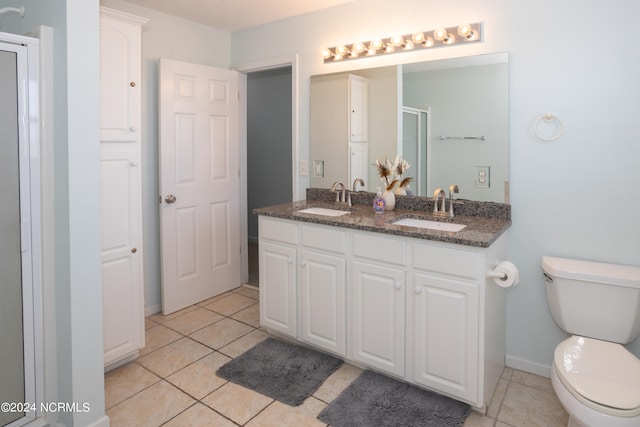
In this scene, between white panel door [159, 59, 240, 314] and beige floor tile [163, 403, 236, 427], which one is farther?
white panel door [159, 59, 240, 314]

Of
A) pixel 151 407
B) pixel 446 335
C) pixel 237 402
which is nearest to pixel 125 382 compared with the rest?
pixel 151 407

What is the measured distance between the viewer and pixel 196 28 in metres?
3.57

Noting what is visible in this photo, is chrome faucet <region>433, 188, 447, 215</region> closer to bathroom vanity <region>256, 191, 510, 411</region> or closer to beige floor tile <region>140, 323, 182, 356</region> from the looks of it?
bathroom vanity <region>256, 191, 510, 411</region>

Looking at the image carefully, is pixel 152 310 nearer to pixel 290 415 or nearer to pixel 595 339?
pixel 290 415

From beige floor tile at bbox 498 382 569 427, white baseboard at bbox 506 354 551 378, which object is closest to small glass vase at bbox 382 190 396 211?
white baseboard at bbox 506 354 551 378

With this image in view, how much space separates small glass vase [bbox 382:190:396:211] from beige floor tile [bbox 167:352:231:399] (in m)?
1.42

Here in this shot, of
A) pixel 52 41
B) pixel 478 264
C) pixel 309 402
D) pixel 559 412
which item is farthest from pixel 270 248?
pixel 559 412

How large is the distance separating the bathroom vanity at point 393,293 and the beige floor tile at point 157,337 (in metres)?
0.68

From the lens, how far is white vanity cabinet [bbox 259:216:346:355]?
256 centimetres

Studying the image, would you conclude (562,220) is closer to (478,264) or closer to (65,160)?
(478,264)

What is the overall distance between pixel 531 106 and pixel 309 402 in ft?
6.61

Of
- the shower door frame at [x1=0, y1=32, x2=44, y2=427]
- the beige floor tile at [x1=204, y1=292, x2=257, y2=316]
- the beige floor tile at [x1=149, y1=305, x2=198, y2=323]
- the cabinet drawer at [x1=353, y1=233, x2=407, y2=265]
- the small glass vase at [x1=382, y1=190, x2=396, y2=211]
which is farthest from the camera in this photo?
the beige floor tile at [x1=204, y1=292, x2=257, y2=316]

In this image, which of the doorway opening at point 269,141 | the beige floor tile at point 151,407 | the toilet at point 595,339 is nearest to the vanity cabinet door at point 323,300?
the beige floor tile at point 151,407

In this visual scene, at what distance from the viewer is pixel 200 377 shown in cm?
248
